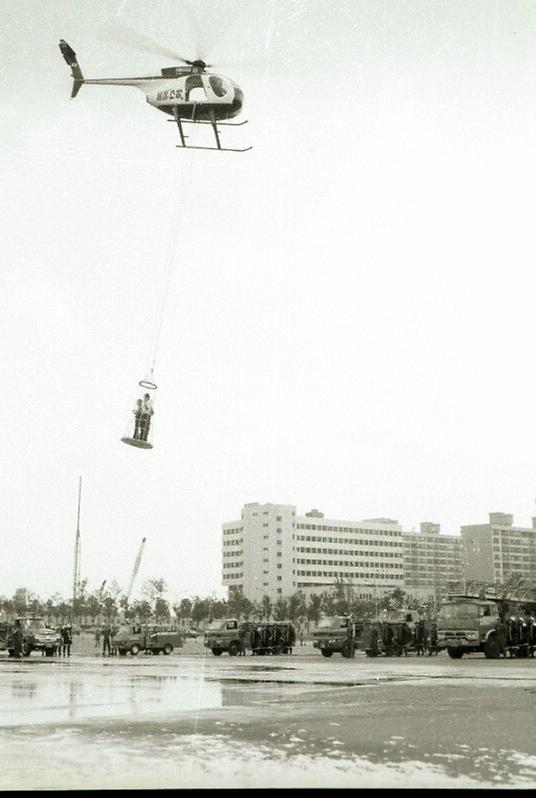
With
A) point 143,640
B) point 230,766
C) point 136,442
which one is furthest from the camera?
point 143,640

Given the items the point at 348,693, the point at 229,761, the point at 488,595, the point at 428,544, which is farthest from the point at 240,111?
the point at 428,544

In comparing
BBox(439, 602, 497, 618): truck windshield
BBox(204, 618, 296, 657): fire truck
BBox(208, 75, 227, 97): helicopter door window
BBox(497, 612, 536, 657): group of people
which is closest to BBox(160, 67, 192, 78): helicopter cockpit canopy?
BBox(208, 75, 227, 97): helicopter door window

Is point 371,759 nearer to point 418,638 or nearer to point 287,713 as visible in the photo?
point 287,713

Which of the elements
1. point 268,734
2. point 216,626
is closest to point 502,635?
point 216,626

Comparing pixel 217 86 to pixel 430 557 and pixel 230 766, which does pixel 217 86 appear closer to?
pixel 230 766

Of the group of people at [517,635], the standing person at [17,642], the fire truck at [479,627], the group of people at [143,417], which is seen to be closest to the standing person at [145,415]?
the group of people at [143,417]

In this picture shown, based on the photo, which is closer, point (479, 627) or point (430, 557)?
point (479, 627)
